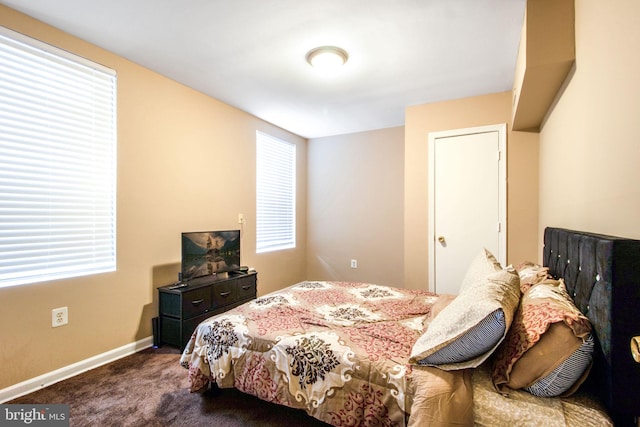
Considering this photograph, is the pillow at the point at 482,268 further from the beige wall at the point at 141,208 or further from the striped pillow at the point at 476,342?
the beige wall at the point at 141,208

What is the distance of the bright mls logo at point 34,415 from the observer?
1.72 m

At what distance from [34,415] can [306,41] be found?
300cm

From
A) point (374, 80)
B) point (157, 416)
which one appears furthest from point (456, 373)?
point (374, 80)

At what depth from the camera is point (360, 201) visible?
4.71m

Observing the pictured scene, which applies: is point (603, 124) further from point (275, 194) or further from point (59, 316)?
point (275, 194)

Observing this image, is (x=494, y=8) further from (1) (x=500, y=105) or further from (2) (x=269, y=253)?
(2) (x=269, y=253)

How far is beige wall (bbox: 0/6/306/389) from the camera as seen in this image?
6.86ft

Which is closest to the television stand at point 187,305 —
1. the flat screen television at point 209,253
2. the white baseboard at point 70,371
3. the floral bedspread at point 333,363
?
the flat screen television at point 209,253

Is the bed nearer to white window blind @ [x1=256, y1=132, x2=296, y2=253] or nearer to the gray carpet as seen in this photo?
the gray carpet

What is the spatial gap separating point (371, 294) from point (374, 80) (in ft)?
6.63

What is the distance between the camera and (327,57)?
2.47 m

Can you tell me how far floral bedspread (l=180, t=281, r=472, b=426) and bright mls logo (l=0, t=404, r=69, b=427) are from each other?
73cm

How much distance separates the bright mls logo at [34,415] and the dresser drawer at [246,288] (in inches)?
61.4

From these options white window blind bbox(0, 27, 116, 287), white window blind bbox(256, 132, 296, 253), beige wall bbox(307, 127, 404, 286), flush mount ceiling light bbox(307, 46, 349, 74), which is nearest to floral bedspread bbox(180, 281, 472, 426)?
white window blind bbox(0, 27, 116, 287)
